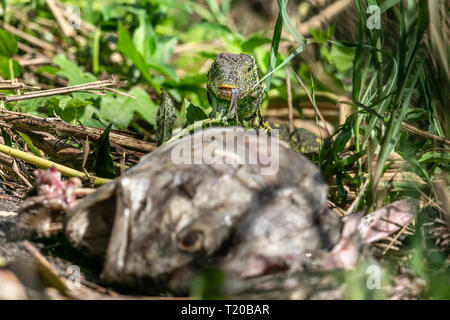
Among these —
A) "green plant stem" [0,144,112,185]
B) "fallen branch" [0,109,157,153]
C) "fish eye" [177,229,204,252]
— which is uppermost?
"fallen branch" [0,109,157,153]

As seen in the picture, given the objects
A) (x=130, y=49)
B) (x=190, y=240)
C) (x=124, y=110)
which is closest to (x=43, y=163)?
(x=190, y=240)

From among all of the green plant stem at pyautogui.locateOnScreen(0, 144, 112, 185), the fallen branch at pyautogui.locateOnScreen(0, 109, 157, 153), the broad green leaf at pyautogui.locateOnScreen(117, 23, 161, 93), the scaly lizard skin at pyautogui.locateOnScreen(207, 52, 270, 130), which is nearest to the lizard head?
the scaly lizard skin at pyautogui.locateOnScreen(207, 52, 270, 130)

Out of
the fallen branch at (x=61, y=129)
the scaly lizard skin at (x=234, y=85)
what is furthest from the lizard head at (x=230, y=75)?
the fallen branch at (x=61, y=129)

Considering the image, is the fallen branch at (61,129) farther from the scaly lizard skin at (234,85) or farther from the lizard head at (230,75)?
the lizard head at (230,75)

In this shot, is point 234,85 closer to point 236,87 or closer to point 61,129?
point 236,87

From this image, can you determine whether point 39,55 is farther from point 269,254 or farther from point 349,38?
point 269,254

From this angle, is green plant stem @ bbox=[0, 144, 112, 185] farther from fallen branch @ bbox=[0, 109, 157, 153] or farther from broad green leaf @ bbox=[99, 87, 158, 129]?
broad green leaf @ bbox=[99, 87, 158, 129]
